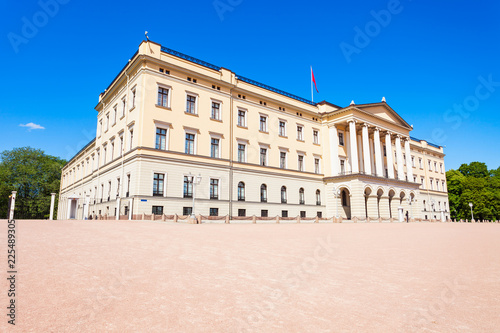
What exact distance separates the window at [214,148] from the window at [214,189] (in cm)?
295

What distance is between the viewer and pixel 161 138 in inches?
1246

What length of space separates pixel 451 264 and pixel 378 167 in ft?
145

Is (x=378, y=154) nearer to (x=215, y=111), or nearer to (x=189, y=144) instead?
(x=215, y=111)

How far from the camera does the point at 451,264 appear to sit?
771cm

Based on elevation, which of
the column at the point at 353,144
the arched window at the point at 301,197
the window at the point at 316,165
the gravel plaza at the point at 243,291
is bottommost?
the gravel plaza at the point at 243,291

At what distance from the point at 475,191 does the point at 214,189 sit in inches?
2475

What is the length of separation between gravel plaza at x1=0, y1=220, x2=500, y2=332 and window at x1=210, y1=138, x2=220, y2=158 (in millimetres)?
26871

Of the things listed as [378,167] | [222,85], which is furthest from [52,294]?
[378,167]

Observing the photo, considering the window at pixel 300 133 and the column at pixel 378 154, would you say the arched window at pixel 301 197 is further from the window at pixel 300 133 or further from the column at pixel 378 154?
the column at pixel 378 154

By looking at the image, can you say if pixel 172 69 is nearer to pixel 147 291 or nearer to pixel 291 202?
pixel 291 202

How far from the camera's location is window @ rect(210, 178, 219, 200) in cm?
3406

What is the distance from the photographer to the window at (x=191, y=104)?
111 feet

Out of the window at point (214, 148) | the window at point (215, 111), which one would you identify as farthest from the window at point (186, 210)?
the window at point (215, 111)

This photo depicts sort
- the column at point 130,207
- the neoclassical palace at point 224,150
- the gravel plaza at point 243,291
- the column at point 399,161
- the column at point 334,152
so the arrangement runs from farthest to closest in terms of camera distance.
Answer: the column at point 399,161 → the column at point 334,152 → the neoclassical palace at point 224,150 → the column at point 130,207 → the gravel plaza at point 243,291
